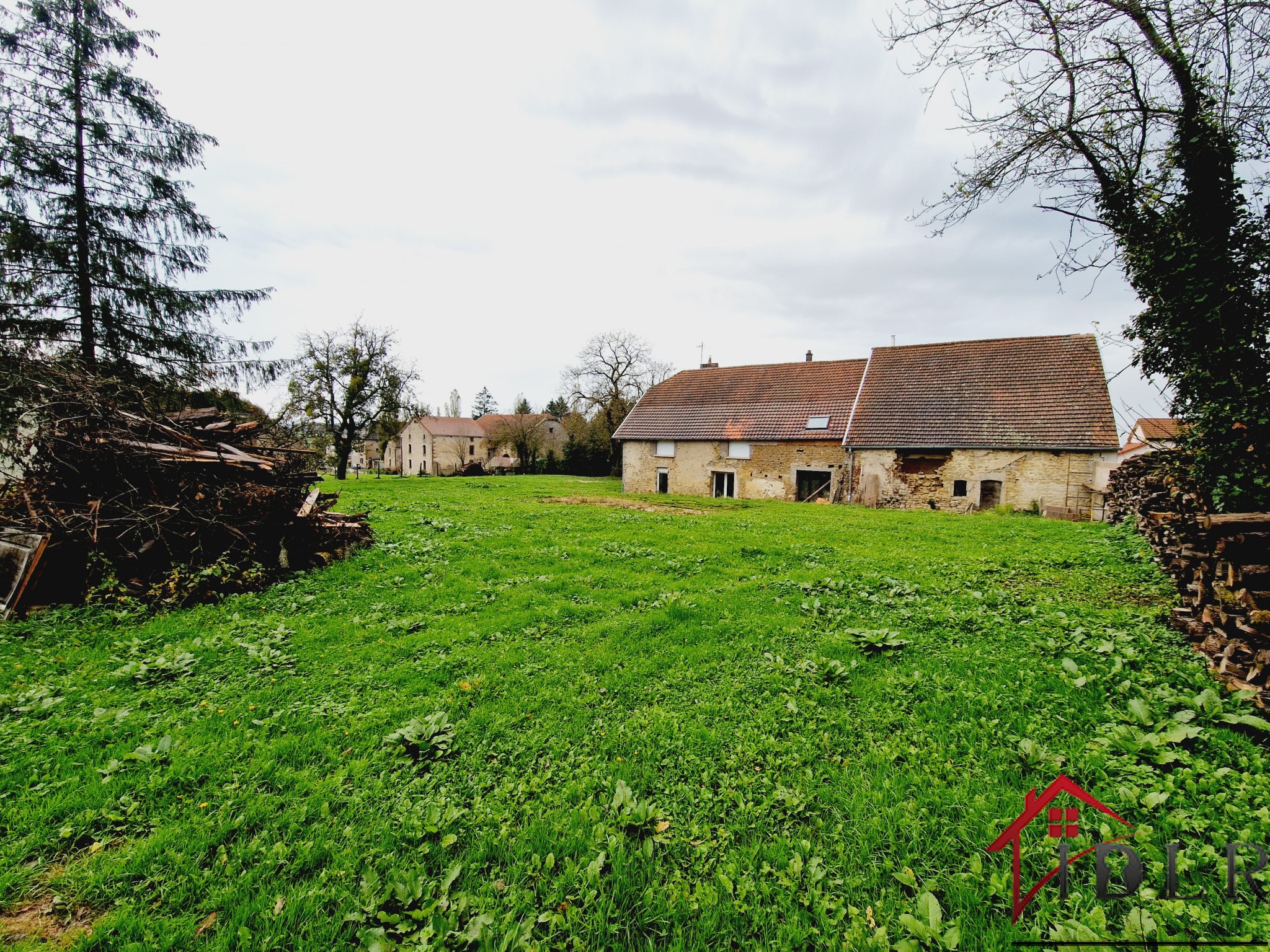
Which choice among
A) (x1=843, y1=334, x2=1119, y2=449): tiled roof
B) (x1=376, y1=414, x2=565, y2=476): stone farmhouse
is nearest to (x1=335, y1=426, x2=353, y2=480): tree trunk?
(x1=376, y1=414, x2=565, y2=476): stone farmhouse

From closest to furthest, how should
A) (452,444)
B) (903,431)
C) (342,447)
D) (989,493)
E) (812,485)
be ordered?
(989,493) < (903,431) < (812,485) < (342,447) < (452,444)

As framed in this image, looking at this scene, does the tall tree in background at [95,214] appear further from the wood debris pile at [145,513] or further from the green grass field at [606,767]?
the green grass field at [606,767]

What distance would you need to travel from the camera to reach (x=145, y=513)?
6047 millimetres

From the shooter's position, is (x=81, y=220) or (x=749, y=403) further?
(x=749, y=403)

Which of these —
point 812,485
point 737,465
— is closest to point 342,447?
point 737,465

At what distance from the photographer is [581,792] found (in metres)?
2.97

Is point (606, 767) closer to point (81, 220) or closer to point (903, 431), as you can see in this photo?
point (81, 220)

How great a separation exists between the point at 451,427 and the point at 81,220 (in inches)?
2048

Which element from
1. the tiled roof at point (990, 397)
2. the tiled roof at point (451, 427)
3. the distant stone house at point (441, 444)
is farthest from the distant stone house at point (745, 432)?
the tiled roof at point (451, 427)

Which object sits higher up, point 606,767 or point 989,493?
point 989,493

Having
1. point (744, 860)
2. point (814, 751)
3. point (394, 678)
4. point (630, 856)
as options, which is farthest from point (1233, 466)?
point (394, 678)

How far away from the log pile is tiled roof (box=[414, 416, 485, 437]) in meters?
61.8

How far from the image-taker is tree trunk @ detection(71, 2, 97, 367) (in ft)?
32.9

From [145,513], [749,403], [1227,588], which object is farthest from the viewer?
[749,403]
